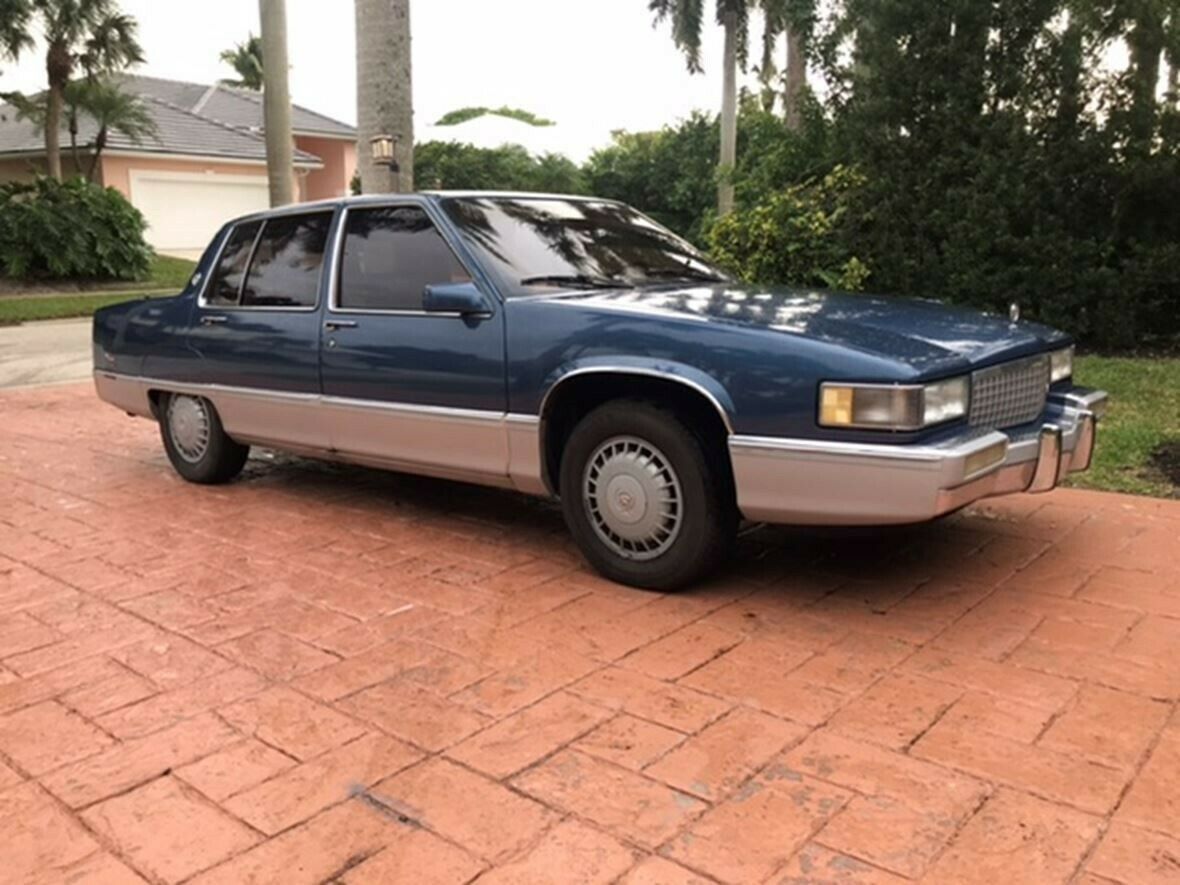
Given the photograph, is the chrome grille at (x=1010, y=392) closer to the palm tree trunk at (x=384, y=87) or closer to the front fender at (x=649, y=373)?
the front fender at (x=649, y=373)

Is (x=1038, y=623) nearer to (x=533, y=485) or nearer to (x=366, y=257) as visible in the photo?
(x=533, y=485)

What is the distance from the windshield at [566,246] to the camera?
4.72 meters

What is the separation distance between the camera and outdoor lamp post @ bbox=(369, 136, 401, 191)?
962cm

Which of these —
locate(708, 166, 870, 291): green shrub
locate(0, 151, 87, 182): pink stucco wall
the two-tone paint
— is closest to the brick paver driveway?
the two-tone paint

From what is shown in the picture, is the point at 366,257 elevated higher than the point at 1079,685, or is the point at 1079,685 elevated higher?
the point at 366,257

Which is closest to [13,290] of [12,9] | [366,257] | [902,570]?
[12,9]

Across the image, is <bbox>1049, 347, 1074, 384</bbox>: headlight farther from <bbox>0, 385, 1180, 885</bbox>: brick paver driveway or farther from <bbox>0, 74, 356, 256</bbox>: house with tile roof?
<bbox>0, 74, 356, 256</bbox>: house with tile roof

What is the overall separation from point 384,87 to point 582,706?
7.71m

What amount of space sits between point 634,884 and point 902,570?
2455 millimetres

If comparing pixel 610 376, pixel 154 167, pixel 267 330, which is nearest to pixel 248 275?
pixel 267 330

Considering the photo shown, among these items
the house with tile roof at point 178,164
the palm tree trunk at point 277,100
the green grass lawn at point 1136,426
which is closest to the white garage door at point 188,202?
the house with tile roof at point 178,164

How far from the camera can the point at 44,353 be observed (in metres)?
13.3

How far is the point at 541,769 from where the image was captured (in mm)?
2891

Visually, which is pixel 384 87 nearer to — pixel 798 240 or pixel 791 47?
pixel 798 240
